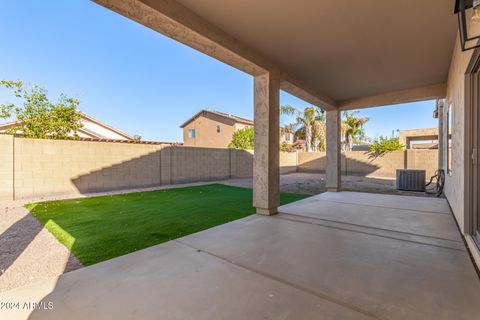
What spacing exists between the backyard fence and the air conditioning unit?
232 inches

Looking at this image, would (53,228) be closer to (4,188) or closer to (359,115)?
(4,188)

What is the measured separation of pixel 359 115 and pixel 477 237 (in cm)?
1971

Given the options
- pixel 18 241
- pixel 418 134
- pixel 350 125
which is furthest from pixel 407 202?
pixel 418 134

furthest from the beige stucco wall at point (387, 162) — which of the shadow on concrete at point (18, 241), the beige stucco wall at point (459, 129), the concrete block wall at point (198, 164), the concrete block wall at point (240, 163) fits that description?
the shadow on concrete at point (18, 241)

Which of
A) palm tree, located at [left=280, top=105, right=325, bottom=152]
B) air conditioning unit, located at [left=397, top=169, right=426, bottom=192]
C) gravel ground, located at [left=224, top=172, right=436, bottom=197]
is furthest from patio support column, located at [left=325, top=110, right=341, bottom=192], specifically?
palm tree, located at [left=280, top=105, right=325, bottom=152]

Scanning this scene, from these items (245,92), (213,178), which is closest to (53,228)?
(213,178)

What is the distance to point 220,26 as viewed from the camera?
322 centimetres

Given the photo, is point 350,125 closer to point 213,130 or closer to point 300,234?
point 213,130

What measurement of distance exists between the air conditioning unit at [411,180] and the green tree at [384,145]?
20.4ft

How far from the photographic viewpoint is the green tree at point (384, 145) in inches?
517

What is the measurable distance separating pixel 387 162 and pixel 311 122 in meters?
8.33

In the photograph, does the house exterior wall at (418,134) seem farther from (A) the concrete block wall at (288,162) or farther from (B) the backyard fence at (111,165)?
(A) the concrete block wall at (288,162)

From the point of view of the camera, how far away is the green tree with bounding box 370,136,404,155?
1312 cm

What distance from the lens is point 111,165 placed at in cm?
785
